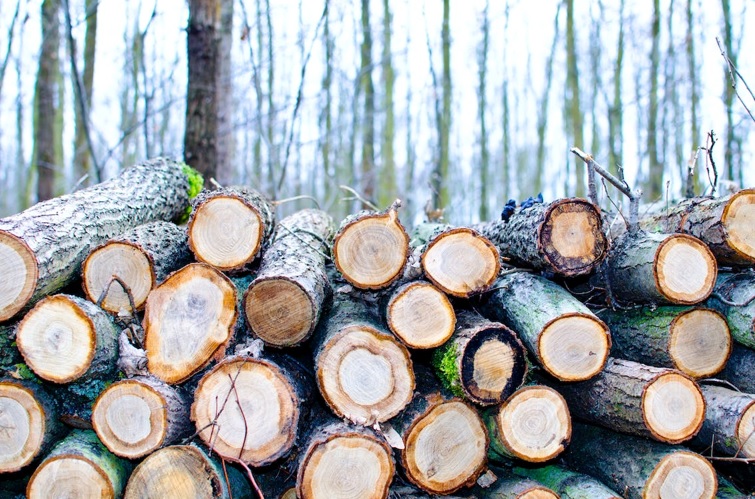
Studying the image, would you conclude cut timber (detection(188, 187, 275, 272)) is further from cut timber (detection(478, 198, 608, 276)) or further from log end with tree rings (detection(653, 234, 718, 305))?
log end with tree rings (detection(653, 234, 718, 305))

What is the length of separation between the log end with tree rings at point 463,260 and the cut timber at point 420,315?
118mm

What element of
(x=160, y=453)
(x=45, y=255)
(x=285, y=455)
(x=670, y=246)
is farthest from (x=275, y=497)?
(x=670, y=246)

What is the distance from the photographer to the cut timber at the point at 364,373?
2.62 metres

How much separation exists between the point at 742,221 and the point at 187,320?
2.91m

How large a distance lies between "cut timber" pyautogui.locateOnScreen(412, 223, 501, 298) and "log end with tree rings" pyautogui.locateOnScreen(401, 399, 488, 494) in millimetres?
578

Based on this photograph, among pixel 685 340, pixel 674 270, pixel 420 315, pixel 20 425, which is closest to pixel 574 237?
pixel 674 270

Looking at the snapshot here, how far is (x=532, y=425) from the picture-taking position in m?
2.74

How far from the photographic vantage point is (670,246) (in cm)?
290

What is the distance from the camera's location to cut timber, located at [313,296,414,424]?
2.62m

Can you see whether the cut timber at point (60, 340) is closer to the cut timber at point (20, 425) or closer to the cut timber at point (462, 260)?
the cut timber at point (20, 425)

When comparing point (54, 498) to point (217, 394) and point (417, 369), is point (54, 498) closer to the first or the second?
point (217, 394)

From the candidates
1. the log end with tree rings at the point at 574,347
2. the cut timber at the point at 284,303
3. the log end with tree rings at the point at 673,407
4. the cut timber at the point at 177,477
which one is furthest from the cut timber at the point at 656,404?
the cut timber at the point at 177,477

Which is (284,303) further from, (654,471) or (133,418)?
(654,471)

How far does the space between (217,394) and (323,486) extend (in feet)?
2.07
